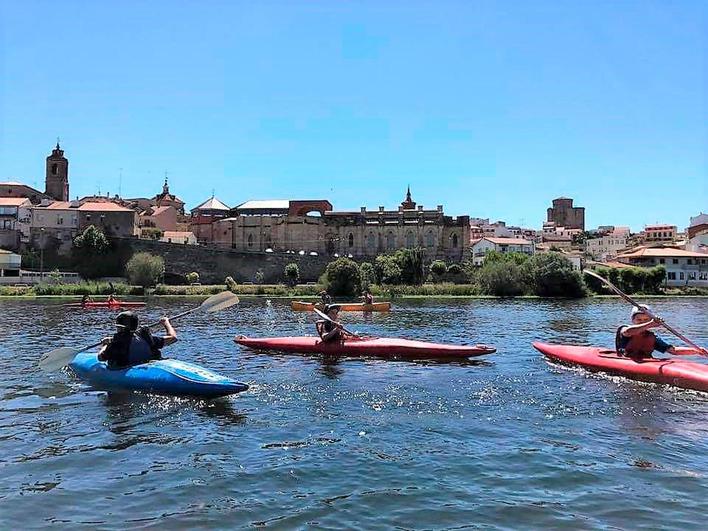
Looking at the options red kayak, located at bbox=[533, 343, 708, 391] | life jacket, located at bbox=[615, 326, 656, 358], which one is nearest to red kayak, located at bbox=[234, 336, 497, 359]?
red kayak, located at bbox=[533, 343, 708, 391]

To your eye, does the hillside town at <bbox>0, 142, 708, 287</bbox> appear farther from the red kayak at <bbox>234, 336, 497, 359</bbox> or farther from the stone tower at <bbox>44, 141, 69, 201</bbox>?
the red kayak at <bbox>234, 336, 497, 359</bbox>

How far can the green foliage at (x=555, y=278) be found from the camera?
2594 inches

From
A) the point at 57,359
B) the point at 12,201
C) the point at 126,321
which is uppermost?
the point at 12,201

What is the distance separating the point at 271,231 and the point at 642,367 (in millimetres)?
90941

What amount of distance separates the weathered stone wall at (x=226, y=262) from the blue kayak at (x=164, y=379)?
75235 millimetres

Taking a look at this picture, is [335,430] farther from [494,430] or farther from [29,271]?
[29,271]

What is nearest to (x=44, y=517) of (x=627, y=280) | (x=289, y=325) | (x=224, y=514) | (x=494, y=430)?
(x=224, y=514)

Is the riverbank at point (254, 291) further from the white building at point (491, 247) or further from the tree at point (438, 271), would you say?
the white building at point (491, 247)

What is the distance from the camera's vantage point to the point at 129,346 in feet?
46.3

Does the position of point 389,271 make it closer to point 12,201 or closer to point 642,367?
point 12,201

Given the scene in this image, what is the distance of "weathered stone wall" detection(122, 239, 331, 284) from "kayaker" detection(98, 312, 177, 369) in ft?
246

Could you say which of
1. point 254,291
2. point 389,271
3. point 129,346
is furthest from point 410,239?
point 129,346

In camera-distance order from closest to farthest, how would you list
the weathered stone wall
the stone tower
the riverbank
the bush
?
the riverbank, the bush, the weathered stone wall, the stone tower

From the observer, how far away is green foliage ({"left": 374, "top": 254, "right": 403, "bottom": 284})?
3012 inches
